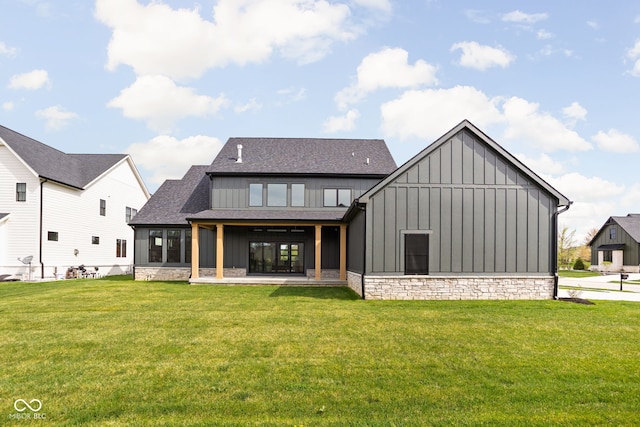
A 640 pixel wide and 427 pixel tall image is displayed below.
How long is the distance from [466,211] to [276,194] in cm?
1049

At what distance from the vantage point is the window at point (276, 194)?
2138cm

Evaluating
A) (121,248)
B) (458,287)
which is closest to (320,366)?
(458,287)

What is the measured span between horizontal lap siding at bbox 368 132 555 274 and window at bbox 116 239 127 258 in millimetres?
23422

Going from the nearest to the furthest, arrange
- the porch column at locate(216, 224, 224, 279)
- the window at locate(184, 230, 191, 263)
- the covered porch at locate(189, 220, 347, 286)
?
the porch column at locate(216, 224, 224, 279)
the covered porch at locate(189, 220, 347, 286)
the window at locate(184, 230, 191, 263)

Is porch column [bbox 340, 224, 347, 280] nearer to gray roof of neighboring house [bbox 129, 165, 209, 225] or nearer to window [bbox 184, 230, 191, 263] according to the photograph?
gray roof of neighboring house [bbox 129, 165, 209, 225]

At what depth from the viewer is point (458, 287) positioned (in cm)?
1388

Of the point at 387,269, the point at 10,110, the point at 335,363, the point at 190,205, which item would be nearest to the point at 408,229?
the point at 387,269

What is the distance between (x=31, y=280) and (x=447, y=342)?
75.3ft

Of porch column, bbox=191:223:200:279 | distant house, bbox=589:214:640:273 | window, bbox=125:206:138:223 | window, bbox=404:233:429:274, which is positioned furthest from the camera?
distant house, bbox=589:214:640:273

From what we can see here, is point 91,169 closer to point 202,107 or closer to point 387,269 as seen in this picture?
point 202,107

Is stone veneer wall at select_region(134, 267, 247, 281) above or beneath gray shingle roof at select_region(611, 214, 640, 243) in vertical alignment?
beneath

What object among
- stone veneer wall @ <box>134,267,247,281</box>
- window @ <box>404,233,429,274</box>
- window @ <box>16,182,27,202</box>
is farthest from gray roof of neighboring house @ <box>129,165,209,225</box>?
window @ <box>404,233,429,274</box>

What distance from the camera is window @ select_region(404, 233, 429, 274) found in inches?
547

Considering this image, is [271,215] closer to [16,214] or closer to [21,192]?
[21,192]
